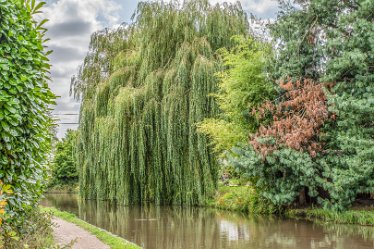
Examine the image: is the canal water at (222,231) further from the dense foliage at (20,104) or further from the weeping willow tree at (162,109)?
the dense foliage at (20,104)

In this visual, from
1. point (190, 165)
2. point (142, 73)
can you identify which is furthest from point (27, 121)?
point (142, 73)

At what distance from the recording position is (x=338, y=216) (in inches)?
585

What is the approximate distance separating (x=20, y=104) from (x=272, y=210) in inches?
557

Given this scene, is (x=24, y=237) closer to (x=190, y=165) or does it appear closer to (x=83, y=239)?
(x=83, y=239)

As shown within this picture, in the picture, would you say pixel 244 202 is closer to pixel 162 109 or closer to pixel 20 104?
pixel 162 109

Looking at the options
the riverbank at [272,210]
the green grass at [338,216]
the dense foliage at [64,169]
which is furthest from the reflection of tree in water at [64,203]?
the dense foliage at [64,169]

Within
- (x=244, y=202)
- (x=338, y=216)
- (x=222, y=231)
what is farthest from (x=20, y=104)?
(x=244, y=202)

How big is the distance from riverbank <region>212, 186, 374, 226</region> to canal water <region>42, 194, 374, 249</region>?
1.94 ft

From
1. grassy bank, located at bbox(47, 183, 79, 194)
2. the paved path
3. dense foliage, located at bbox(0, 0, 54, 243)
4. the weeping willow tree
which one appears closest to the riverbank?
the weeping willow tree

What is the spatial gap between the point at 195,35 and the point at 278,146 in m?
7.99

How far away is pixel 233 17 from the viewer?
2158 cm

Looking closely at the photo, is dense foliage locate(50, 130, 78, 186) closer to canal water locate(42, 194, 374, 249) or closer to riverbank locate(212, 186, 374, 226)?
riverbank locate(212, 186, 374, 226)

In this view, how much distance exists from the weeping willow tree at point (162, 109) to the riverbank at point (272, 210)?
1.06 m

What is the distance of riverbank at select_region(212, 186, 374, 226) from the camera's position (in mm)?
14533
